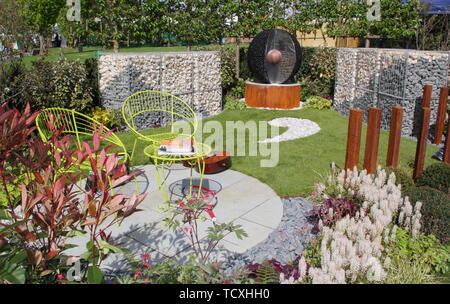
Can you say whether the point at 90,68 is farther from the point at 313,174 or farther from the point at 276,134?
the point at 313,174

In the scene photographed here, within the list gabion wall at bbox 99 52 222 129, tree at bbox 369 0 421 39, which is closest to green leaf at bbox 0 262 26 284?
gabion wall at bbox 99 52 222 129

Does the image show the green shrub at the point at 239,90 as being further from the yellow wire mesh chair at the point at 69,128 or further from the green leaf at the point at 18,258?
the green leaf at the point at 18,258

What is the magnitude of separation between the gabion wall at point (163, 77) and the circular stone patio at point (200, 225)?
3.26 meters

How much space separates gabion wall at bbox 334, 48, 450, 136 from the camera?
8188 mm

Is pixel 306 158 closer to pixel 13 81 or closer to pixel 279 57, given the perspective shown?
pixel 279 57

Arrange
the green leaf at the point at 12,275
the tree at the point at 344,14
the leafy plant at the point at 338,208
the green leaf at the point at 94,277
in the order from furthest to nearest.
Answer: the tree at the point at 344,14 → the leafy plant at the point at 338,208 → the green leaf at the point at 94,277 → the green leaf at the point at 12,275

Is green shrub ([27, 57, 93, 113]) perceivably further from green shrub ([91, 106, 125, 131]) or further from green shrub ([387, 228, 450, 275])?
green shrub ([387, 228, 450, 275])

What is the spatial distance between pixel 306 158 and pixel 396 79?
346cm

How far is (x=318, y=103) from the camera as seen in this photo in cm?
1172

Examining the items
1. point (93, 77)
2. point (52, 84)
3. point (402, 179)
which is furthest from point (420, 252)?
point (93, 77)

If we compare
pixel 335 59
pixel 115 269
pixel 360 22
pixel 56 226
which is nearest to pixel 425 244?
pixel 115 269

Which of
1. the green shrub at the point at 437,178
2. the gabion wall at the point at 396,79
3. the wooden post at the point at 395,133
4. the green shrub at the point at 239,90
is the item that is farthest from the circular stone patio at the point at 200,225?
the green shrub at the point at 239,90

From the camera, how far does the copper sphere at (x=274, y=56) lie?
1144cm
